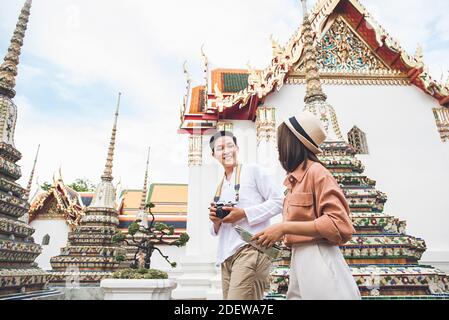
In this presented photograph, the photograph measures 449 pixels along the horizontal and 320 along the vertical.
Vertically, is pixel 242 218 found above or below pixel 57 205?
below

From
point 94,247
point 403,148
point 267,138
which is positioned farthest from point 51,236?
point 403,148

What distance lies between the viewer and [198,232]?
5762 mm

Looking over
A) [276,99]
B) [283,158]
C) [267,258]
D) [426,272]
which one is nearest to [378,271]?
[426,272]

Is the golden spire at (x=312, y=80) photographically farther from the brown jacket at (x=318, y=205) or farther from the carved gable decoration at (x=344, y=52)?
the carved gable decoration at (x=344, y=52)

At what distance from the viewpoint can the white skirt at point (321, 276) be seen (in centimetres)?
92

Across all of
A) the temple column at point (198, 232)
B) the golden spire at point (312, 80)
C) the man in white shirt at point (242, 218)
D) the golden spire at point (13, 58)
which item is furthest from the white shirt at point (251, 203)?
the temple column at point (198, 232)

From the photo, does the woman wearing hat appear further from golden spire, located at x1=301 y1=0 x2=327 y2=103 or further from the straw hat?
golden spire, located at x1=301 y1=0 x2=327 y2=103

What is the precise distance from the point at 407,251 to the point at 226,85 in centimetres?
600

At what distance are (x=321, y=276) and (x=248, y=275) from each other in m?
0.47

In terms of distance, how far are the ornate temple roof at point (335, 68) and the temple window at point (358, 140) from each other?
4.29 feet

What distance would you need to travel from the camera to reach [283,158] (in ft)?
3.78

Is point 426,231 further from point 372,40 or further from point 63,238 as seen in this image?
point 63,238

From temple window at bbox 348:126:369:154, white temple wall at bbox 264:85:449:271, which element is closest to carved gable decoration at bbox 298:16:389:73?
white temple wall at bbox 264:85:449:271

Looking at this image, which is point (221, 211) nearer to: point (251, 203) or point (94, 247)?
point (251, 203)
